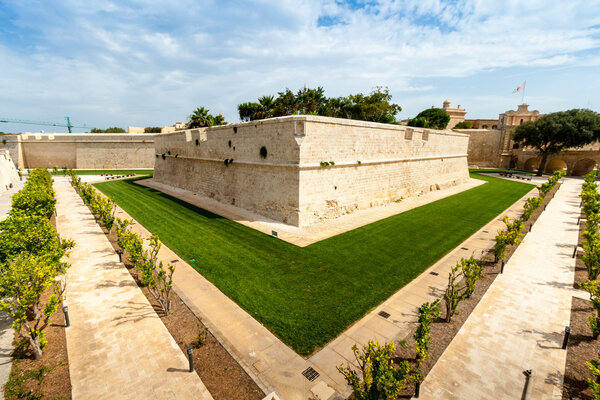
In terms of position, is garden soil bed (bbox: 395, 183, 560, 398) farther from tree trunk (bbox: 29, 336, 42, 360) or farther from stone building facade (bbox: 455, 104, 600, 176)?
stone building facade (bbox: 455, 104, 600, 176)

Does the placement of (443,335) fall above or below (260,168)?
below

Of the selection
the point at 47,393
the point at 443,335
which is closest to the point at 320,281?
the point at 443,335

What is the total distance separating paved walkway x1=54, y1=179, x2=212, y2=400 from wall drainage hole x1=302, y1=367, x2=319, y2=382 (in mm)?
1568

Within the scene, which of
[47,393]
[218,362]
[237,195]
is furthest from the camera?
[237,195]

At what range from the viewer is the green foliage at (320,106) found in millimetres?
32656

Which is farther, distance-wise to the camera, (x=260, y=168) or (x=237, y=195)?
(x=237, y=195)

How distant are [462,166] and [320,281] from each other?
2577 cm

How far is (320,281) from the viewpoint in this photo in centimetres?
764

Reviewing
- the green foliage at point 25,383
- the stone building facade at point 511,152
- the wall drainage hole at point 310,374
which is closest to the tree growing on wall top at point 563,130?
the stone building facade at point 511,152

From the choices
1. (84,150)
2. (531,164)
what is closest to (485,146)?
(531,164)

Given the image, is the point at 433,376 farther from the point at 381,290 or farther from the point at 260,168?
the point at 260,168

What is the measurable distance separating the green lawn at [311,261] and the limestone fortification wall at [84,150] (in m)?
25.5

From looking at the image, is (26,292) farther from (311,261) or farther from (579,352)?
(579,352)

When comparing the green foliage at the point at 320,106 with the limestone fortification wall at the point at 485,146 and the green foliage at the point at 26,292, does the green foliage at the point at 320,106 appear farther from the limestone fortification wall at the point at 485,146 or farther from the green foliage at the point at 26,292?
the green foliage at the point at 26,292
